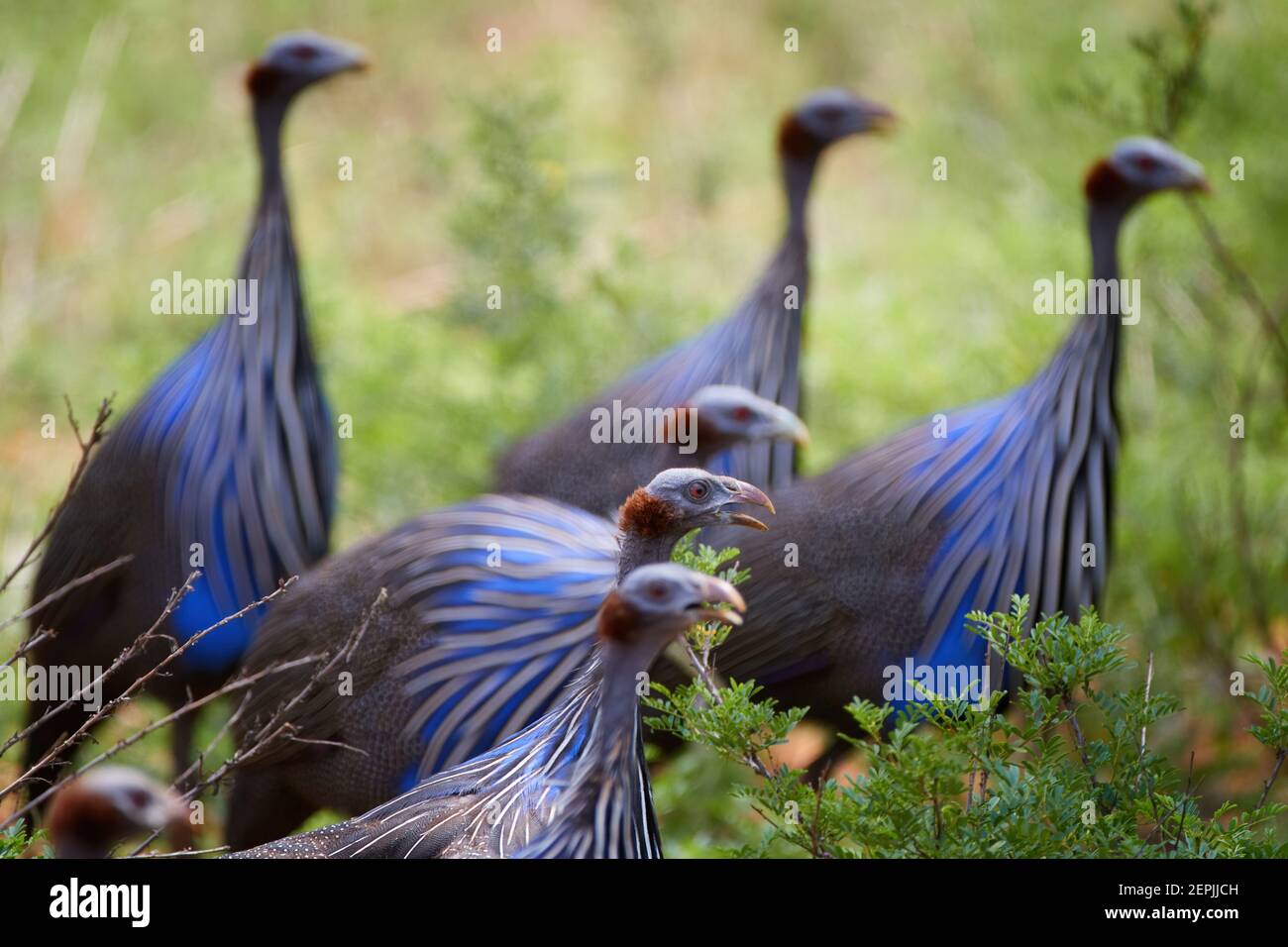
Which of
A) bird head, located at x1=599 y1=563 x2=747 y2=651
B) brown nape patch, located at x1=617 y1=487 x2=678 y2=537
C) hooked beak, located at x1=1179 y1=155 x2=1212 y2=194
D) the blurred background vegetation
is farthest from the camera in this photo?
the blurred background vegetation

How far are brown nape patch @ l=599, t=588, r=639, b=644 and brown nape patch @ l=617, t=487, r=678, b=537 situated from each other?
0.43 meters

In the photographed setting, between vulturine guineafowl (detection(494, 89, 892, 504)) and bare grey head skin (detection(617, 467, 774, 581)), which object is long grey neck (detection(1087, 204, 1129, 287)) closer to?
vulturine guineafowl (detection(494, 89, 892, 504))

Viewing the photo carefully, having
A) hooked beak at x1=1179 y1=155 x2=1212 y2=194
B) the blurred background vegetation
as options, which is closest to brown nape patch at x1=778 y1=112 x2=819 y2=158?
the blurred background vegetation

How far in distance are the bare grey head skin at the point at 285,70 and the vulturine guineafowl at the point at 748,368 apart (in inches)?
43.9

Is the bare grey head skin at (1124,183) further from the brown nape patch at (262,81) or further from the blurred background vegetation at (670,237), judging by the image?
the brown nape patch at (262,81)

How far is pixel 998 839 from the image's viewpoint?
242 centimetres

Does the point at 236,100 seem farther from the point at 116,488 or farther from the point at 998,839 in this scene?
the point at 998,839

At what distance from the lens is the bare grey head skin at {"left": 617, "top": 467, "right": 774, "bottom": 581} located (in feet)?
9.06

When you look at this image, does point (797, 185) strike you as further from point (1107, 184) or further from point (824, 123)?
point (1107, 184)

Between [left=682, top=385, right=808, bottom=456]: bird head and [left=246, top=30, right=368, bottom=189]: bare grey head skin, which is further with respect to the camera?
[left=246, top=30, right=368, bottom=189]: bare grey head skin

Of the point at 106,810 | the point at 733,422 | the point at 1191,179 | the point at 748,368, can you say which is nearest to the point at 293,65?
the point at 748,368

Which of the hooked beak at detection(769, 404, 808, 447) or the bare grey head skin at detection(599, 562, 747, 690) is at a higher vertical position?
the hooked beak at detection(769, 404, 808, 447)

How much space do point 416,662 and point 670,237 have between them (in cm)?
521
